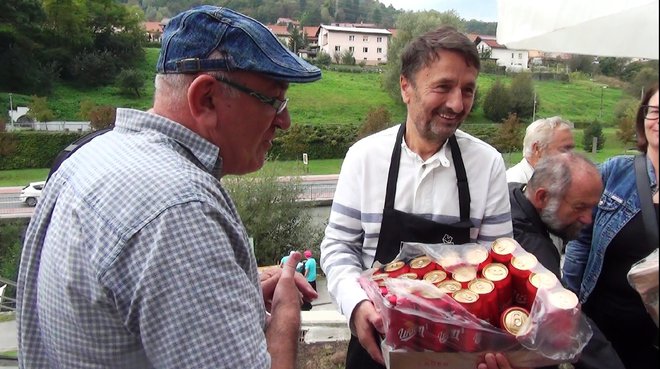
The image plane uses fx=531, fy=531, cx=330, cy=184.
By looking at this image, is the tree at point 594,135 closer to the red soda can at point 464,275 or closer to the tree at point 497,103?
the red soda can at point 464,275

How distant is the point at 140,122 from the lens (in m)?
1.25

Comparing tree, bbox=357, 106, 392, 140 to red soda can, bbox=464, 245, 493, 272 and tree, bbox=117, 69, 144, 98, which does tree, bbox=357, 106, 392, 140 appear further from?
red soda can, bbox=464, 245, 493, 272

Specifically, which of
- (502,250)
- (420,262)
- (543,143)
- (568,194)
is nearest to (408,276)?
(420,262)

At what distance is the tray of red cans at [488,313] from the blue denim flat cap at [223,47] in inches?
27.6

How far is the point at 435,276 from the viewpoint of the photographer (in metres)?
1.64

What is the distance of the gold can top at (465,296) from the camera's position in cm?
149

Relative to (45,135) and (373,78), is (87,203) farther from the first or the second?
(373,78)

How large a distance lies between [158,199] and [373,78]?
56.8 m

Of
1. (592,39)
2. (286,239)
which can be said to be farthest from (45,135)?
(592,39)

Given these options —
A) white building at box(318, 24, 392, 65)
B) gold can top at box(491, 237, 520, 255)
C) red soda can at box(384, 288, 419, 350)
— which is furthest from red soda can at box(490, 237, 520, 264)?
white building at box(318, 24, 392, 65)

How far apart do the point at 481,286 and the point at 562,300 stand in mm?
219

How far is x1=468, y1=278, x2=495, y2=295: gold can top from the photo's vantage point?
5.03ft

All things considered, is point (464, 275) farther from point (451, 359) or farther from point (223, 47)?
point (223, 47)

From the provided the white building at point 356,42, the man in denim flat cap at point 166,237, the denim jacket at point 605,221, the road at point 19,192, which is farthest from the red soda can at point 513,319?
the white building at point 356,42
